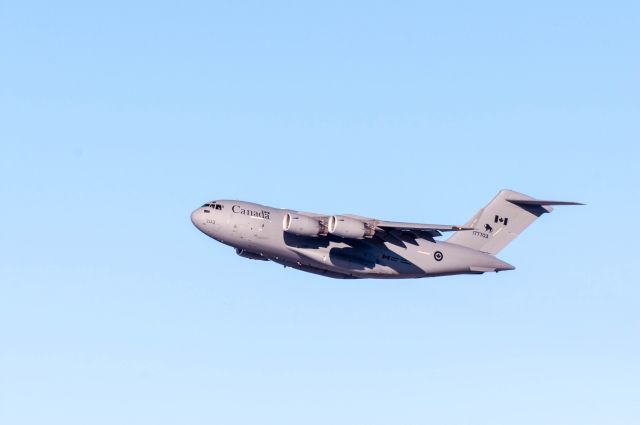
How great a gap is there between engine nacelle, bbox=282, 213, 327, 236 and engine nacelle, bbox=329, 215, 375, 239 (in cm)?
38

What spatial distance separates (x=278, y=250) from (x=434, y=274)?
228 inches

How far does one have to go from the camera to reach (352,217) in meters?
40.6

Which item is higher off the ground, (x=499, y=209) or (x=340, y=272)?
(x=499, y=209)

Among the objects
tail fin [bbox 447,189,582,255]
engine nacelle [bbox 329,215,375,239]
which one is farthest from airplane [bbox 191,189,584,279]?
tail fin [bbox 447,189,582,255]

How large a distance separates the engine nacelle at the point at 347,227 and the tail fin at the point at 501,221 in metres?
4.90

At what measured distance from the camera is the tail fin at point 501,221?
44.0 metres

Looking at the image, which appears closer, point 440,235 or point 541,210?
point 440,235

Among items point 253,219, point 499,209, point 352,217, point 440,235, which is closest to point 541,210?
point 499,209

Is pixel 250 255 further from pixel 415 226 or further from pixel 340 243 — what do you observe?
pixel 415 226

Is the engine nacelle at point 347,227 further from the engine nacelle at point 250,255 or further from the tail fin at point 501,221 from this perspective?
the tail fin at point 501,221

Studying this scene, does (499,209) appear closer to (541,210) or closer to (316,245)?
(541,210)

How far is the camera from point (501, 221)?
147 feet

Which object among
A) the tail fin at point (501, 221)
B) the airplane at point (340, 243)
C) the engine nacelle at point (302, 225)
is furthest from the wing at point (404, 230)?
the tail fin at point (501, 221)

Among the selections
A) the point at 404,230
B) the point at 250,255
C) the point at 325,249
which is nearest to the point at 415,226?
the point at 404,230
